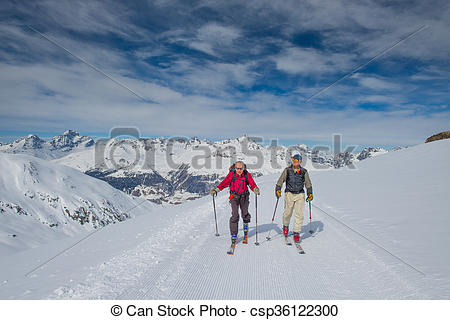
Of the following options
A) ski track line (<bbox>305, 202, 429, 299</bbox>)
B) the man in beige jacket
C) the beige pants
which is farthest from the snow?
the man in beige jacket

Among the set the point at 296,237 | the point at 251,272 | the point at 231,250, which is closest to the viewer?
the point at 251,272

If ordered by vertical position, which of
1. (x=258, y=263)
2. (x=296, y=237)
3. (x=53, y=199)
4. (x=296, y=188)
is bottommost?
(x=53, y=199)

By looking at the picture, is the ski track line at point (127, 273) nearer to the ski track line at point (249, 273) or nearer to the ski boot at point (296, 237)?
the ski track line at point (249, 273)

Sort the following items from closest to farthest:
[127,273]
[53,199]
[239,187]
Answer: [127,273] → [239,187] → [53,199]

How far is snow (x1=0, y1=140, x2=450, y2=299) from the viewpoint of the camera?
4.94 m

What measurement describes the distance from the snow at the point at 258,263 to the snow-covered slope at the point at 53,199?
485 ft

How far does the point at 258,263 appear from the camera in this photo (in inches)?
253

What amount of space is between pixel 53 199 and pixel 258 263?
202321mm

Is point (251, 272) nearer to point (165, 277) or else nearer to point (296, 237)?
point (165, 277)

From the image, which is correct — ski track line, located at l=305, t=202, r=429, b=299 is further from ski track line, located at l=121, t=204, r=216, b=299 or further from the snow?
ski track line, located at l=121, t=204, r=216, b=299

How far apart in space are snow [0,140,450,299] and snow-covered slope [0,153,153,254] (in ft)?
485

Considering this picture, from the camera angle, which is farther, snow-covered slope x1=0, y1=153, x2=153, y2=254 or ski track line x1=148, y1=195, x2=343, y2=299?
snow-covered slope x1=0, y1=153, x2=153, y2=254

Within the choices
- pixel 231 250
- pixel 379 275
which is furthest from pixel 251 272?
pixel 379 275

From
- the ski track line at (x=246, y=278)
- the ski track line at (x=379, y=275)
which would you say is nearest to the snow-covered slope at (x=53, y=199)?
the ski track line at (x=246, y=278)
